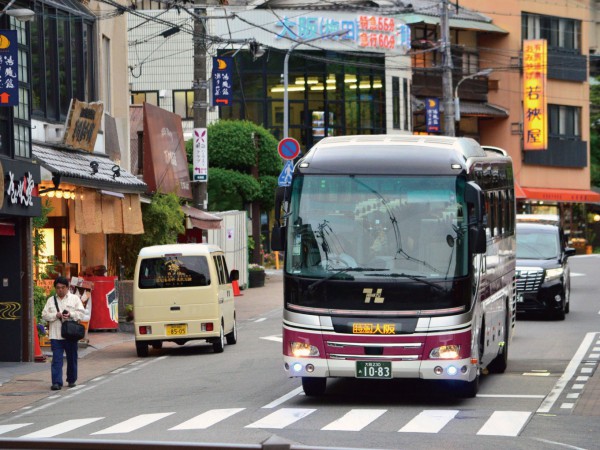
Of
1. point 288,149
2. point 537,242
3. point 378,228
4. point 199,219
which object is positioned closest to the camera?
point 378,228

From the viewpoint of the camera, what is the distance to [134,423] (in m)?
15.2

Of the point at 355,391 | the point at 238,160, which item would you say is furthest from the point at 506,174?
the point at 238,160

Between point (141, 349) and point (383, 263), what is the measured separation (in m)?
10.0

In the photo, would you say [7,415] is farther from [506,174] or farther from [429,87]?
[429,87]

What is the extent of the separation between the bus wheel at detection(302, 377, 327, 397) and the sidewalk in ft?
13.2

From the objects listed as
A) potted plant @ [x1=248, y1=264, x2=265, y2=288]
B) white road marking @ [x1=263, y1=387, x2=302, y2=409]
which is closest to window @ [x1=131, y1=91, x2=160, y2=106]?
potted plant @ [x1=248, y1=264, x2=265, y2=288]

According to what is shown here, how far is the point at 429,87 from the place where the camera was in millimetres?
74125

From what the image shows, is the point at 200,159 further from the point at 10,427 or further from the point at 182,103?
the point at 182,103

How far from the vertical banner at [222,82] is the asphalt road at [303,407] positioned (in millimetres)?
14778

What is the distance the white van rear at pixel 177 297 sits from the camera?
24609mm

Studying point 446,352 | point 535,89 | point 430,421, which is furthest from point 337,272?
point 535,89

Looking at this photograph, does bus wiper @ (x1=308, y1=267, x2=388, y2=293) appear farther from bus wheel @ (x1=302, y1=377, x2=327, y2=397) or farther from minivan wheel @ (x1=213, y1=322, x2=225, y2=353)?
minivan wheel @ (x1=213, y1=322, x2=225, y2=353)

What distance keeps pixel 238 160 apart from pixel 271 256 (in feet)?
29.9

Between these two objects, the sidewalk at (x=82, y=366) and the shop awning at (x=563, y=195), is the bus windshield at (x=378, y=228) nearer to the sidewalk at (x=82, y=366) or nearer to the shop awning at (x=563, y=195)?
the sidewalk at (x=82, y=366)
